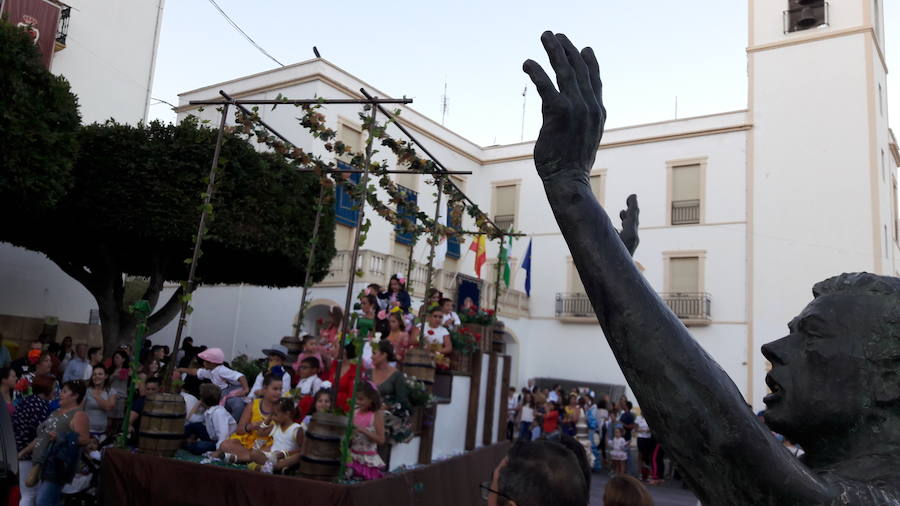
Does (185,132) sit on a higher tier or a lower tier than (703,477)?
higher

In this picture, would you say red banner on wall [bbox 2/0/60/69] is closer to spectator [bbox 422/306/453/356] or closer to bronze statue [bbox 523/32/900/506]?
spectator [bbox 422/306/453/356]

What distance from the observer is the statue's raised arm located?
90 cm

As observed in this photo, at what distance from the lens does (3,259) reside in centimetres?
1459

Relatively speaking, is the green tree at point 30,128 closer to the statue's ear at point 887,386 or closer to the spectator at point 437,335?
the spectator at point 437,335

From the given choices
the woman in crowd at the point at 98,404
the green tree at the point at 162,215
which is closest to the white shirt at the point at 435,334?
the woman in crowd at the point at 98,404

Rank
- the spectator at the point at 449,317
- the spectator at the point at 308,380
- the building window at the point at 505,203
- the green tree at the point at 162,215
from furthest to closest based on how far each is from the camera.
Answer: the building window at the point at 505,203
the green tree at the point at 162,215
the spectator at the point at 449,317
the spectator at the point at 308,380

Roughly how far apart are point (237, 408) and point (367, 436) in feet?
8.35

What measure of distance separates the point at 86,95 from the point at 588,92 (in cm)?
1740

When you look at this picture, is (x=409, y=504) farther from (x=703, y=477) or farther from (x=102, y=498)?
(x=703, y=477)

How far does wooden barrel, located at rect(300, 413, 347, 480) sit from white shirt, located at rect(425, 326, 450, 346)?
3.15m

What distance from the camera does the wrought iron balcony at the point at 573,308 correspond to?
2377 cm

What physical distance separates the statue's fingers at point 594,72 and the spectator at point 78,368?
436 inches

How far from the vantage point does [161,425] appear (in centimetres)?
609

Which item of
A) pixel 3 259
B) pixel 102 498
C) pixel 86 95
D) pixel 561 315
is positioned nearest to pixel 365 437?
pixel 102 498
